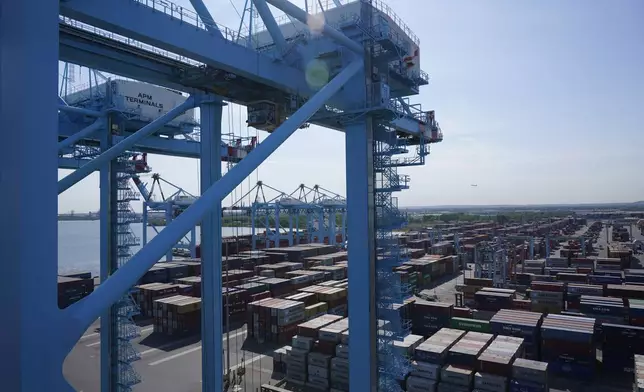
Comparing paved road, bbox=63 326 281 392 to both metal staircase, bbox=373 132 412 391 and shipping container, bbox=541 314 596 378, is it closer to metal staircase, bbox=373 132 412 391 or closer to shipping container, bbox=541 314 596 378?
metal staircase, bbox=373 132 412 391

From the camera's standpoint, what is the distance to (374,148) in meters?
10.3

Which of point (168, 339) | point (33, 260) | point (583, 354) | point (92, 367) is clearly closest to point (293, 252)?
point (168, 339)

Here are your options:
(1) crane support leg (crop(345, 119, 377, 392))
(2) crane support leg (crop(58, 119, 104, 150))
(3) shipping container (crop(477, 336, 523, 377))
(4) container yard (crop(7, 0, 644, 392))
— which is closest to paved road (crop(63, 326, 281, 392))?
(4) container yard (crop(7, 0, 644, 392))

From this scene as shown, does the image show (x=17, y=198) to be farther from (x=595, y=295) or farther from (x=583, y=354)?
(x=595, y=295)

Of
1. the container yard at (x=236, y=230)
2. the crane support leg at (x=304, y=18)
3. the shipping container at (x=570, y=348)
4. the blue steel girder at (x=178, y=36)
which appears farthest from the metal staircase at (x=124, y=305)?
A: the shipping container at (x=570, y=348)

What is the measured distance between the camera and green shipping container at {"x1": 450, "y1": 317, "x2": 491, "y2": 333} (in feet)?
66.1

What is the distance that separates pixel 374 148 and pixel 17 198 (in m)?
7.99

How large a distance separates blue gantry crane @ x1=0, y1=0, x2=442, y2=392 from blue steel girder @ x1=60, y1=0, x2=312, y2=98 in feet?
0.08

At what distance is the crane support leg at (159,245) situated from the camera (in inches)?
149

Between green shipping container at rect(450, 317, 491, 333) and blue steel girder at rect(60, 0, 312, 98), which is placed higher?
blue steel girder at rect(60, 0, 312, 98)

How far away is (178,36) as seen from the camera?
23.3 feet

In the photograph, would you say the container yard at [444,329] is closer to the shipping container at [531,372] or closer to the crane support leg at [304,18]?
the shipping container at [531,372]

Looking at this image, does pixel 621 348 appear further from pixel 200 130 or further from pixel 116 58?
pixel 116 58

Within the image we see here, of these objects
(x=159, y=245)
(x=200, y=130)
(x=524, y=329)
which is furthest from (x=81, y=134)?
(x=524, y=329)
